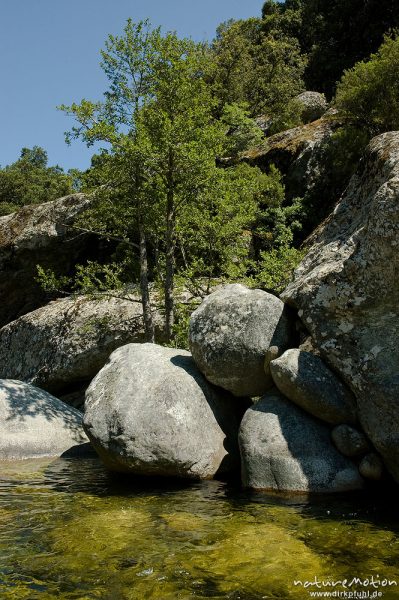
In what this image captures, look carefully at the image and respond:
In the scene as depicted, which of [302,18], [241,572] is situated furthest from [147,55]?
[302,18]

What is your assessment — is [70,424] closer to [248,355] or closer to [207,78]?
[248,355]

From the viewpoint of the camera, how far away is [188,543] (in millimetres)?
6441

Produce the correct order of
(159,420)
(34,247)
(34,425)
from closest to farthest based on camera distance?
(159,420) → (34,425) → (34,247)

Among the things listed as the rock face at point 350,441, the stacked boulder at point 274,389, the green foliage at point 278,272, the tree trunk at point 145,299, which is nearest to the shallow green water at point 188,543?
the stacked boulder at point 274,389

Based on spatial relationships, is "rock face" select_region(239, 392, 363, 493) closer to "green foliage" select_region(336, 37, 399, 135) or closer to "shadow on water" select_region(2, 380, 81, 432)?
"shadow on water" select_region(2, 380, 81, 432)

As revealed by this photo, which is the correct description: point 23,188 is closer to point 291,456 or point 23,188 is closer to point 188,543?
point 291,456

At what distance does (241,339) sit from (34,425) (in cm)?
728

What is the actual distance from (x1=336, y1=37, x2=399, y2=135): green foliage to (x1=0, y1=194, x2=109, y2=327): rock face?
14.6 meters

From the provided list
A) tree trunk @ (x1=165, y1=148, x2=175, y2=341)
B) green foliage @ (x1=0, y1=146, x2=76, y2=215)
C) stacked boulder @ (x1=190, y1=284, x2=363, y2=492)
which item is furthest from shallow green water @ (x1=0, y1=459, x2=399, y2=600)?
green foliage @ (x1=0, y1=146, x2=76, y2=215)

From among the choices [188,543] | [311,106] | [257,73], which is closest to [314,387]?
[188,543]

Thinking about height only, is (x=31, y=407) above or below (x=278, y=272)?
below

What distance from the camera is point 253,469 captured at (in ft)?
30.1

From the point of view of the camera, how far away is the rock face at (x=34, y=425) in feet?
44.4

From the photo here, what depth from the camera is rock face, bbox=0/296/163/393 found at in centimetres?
1994
